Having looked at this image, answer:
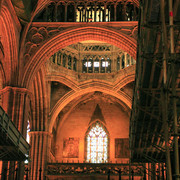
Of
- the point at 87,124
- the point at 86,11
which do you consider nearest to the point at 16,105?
the point at 86,11

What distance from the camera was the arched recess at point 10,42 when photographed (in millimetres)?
18859

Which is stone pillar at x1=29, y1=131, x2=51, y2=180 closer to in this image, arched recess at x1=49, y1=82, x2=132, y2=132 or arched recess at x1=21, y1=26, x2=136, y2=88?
arched recess at x1=49, y1=82, x2=132, y2=132

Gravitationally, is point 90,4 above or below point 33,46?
above

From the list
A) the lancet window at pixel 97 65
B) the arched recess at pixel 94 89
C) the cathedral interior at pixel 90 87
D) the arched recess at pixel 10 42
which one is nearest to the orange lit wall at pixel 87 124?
the cathedral interior at pixel 90 87

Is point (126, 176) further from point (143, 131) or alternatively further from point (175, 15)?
point (175, 15)

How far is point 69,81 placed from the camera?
27.6 meters

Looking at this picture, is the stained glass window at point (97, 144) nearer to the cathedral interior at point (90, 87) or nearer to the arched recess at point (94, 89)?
the cathedral interior at point (90, 87)

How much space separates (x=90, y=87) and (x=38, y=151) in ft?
19.4

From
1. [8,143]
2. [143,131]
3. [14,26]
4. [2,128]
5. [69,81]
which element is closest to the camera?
[2,128]

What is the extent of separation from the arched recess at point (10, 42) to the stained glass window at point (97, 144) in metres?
12.7

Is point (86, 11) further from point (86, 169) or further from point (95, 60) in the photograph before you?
point (86, 169)

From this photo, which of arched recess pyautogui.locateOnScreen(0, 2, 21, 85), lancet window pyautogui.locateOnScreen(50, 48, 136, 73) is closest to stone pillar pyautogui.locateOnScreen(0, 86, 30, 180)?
arched recess pyautogui.locateOnScreen(0, 2, 21, 85)

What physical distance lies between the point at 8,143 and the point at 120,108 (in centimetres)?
1935

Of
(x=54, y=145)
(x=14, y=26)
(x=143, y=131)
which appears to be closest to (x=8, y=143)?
(x=143, y=131)
